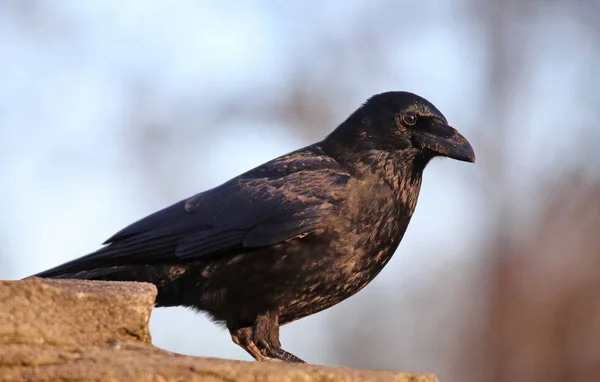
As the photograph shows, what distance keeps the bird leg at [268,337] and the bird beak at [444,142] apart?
1.29 metres

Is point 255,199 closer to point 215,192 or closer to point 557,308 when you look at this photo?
point 215,192

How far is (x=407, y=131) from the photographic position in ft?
19.4

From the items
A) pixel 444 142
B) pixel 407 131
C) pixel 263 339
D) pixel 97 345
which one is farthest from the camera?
pixel 407 131

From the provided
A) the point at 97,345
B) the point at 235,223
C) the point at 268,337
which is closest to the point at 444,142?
the point at 235,223

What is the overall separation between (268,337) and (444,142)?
1442 mm

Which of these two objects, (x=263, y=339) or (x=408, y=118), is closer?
(x=263, y=339)

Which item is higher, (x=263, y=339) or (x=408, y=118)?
(x=408, y=118)

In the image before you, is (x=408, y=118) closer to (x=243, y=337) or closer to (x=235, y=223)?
(x=235, y=223)

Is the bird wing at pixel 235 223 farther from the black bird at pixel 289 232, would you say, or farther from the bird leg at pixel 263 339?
the bird leg at pixel 263 339

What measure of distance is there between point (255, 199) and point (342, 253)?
71 centimetres

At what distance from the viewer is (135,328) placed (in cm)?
328

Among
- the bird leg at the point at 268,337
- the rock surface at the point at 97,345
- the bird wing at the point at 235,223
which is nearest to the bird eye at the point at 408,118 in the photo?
the bird wing at the point at 235,223

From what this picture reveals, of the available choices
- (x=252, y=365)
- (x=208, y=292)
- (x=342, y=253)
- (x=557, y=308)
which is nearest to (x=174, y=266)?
(x=208, y=292)

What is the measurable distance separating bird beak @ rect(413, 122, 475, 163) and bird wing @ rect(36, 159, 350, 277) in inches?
20.3
